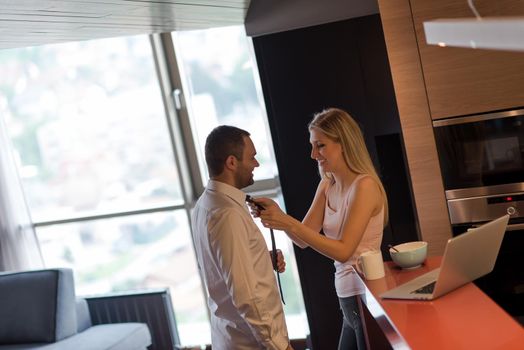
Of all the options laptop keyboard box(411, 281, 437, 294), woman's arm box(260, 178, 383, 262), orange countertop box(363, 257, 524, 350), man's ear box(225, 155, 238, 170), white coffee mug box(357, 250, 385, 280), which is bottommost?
orange countertop box(363, 257, 524, 350)

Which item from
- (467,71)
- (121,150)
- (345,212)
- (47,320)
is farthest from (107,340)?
(467,71)

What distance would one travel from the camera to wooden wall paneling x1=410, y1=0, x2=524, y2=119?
12.1ft

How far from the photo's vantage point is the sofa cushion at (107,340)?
5004 mm

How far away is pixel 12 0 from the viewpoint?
227 centimetres

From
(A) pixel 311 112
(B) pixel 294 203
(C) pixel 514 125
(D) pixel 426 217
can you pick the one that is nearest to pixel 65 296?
(B) pixel 294 203

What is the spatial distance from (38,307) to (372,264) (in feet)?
9.69

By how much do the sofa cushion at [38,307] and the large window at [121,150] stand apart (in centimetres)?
93

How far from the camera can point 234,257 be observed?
2.84m

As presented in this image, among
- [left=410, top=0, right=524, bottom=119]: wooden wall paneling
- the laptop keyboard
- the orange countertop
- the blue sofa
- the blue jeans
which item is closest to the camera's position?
the orange countertop

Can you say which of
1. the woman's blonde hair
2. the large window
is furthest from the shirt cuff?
the large window

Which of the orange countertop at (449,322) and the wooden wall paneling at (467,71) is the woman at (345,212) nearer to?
the orange countertop at (449,322)

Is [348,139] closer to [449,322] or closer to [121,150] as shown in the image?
[449,322]

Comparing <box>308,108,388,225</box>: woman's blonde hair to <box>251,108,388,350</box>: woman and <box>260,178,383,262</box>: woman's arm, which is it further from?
<box>260,178,383,262</box>: woman's arm

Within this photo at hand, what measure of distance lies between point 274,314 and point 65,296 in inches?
104
